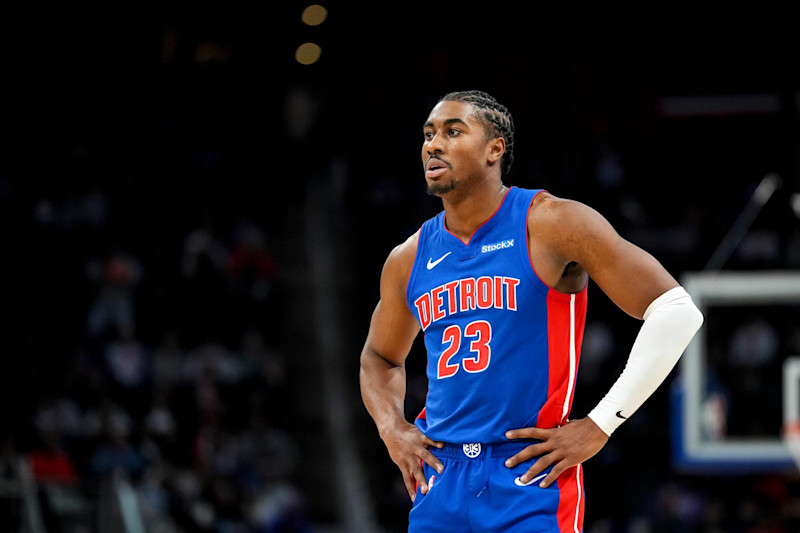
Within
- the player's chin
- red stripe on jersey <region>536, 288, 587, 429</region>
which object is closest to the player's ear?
the player's chin

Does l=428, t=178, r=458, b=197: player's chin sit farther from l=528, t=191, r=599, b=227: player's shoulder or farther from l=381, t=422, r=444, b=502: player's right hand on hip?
l=381, t=422, r=444, b=502: player's right hand on hip

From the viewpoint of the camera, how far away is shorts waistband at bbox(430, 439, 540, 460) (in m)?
3.83

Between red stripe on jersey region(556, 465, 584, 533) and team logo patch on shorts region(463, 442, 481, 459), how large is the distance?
0.30 meters

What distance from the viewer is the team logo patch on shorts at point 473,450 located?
152 inches

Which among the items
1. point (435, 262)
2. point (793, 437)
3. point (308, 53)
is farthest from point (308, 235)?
point (435, 262)

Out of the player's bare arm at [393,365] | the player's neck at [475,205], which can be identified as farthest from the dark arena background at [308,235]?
the player's neck at [475,205]

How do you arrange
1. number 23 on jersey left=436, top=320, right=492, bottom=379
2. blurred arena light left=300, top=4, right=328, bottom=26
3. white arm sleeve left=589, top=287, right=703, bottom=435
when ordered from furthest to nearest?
blurred arena light left=300, top=4, right=328, bottom=26 → number 23 on jersey left=436, top=320, right=492, bottom=379 → white arm sleeve left=589, top=287, right=703, bottom=435

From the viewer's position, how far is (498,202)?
414 centimetres

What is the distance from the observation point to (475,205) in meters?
4.13

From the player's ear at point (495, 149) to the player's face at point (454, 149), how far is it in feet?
0.08

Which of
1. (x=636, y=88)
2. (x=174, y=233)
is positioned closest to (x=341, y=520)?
(x=174, y=233)

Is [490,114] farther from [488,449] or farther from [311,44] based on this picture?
[311,44]

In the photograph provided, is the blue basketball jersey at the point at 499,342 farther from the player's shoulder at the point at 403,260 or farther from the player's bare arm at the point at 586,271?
the player's shoulder at the point at 403,260

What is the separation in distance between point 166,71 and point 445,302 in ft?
48.6
